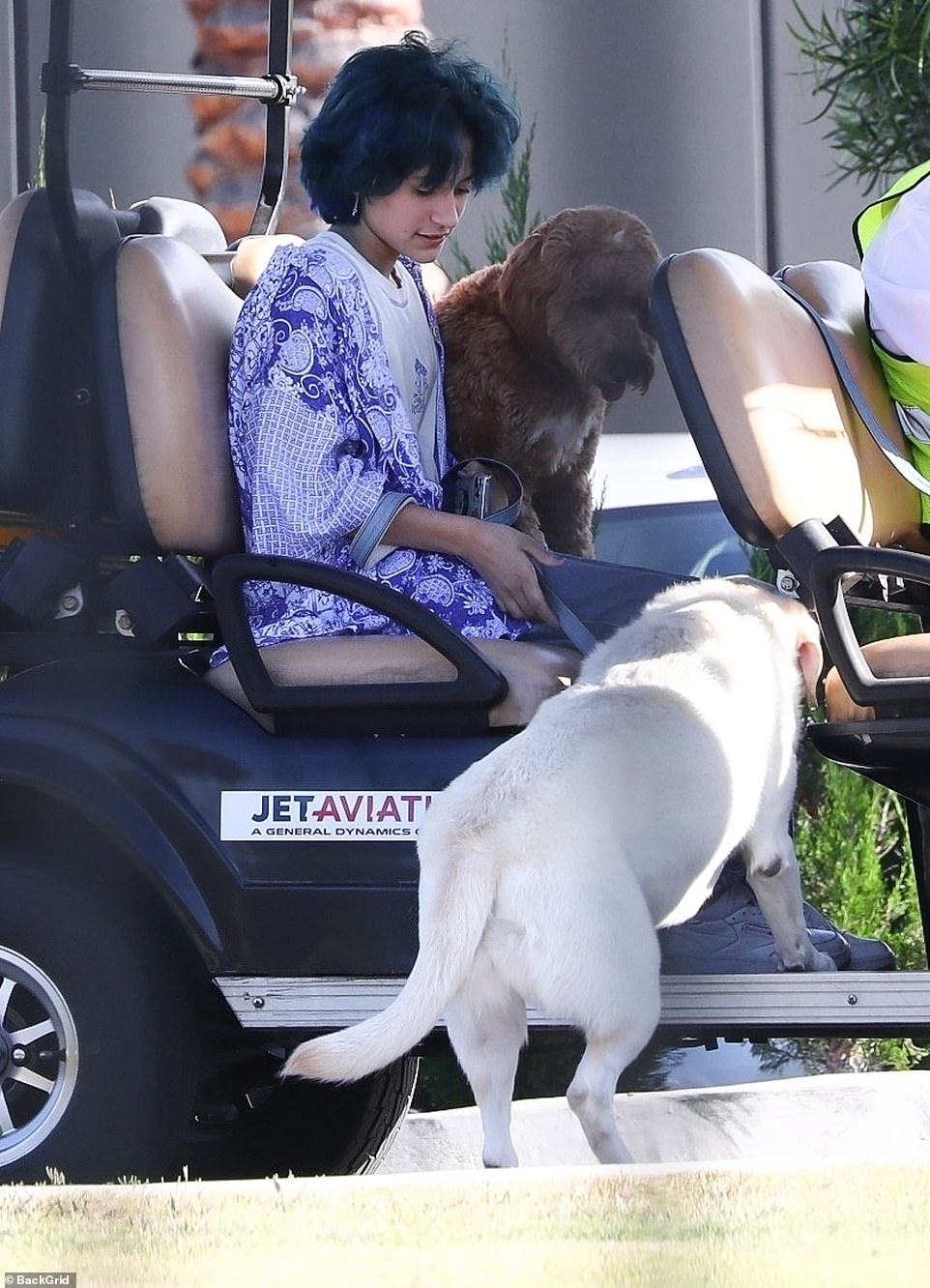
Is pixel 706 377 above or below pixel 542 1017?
above

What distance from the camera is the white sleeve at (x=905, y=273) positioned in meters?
2.68

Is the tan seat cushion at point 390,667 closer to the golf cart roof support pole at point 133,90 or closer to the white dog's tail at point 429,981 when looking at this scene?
the white dog's tail at point 429,981

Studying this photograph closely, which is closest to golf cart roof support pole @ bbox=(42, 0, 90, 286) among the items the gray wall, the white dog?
the white dog

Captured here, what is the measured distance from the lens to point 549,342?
338 cm

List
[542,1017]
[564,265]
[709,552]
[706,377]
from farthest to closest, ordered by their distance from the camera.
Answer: [709,552] → [564,265] → [706,377] → [542,1017]

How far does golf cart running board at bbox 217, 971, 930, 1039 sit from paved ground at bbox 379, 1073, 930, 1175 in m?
0.88

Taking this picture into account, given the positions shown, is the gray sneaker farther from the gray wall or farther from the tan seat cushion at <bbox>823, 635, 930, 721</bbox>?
the gray wall

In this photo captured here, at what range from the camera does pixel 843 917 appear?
4.34 m

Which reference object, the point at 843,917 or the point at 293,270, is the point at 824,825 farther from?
the point at 293,270

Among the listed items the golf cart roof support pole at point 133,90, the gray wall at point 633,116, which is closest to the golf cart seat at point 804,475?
the golf cart roof support pole at point 133,90

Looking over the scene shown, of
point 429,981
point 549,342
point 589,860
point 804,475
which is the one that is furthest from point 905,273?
point 429,981

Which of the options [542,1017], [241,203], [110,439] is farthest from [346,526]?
[241,203]

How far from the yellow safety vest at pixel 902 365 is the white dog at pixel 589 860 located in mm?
569

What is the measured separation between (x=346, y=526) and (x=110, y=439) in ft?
1.21
